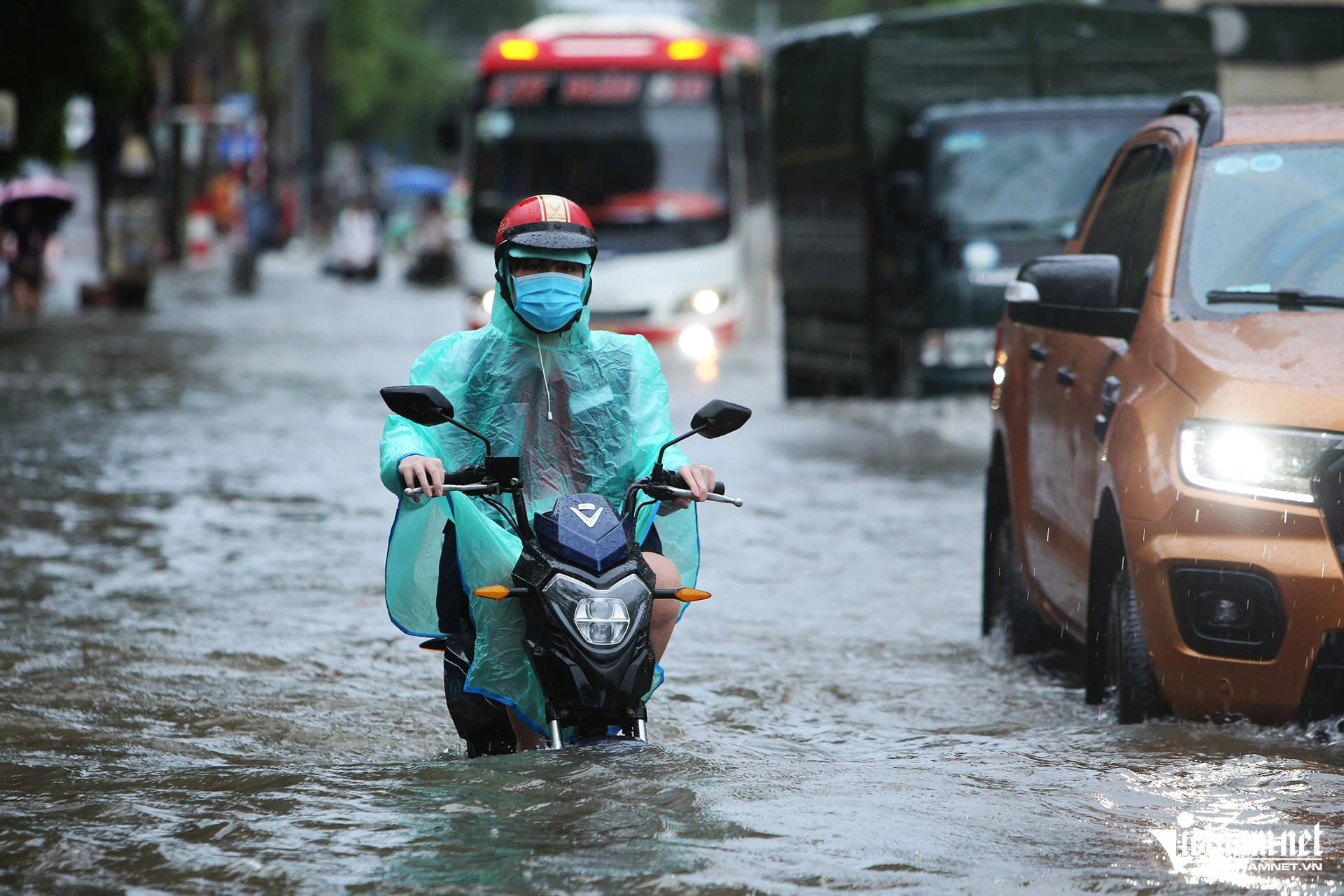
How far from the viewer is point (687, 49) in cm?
2183

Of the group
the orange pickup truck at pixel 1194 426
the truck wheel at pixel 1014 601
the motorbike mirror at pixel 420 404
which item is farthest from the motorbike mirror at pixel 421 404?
the truck wheel at pixel 1014 601

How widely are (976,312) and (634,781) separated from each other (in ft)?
32.8

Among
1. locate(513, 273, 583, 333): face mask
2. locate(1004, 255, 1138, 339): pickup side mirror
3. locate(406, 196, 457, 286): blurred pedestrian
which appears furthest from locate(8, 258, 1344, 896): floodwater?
locate(406, 196, 457, 286): blurred pedestrian

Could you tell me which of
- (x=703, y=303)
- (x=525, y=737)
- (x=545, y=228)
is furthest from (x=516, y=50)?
(x=525, y=737)

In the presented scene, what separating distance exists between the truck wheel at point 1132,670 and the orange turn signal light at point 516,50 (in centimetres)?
1686

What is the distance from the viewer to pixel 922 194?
14.7 metres

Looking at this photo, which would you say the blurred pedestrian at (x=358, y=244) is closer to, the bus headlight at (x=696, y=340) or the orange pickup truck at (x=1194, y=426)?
the bus headlight at (x=696, y=340)

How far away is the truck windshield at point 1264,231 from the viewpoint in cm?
581

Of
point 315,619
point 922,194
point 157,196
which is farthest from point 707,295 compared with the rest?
point 157,196

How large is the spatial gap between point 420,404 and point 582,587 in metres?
0.52

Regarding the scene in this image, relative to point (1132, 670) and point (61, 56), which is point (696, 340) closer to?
point (61, 56)

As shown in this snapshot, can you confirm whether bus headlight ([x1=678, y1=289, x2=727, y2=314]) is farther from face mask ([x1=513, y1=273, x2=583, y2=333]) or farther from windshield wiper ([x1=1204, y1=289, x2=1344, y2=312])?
face mask ([x1=513, y1=273, x2=583, y2=333])

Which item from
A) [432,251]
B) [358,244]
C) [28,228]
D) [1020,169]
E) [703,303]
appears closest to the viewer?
[1020,169]

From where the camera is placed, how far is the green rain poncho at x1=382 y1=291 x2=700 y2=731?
485 centimetres
